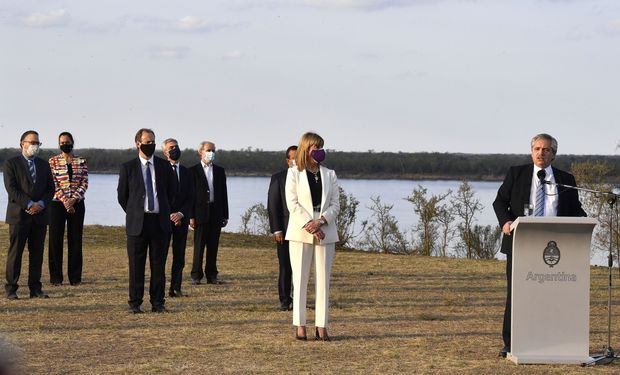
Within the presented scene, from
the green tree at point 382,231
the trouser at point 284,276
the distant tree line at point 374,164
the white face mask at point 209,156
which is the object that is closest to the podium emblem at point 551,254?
the trouser at point 284,276

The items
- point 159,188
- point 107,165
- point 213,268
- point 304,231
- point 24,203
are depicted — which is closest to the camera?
point 304,231

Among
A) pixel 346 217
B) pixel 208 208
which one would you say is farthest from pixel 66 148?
pixel 346 217

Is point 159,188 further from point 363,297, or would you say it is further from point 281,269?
point 363,297

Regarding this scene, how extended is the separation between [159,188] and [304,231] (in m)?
2.78

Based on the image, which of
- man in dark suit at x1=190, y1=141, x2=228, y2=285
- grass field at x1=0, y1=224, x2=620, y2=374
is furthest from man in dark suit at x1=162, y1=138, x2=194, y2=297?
man in dark suit at x1=190, y1=141, x2=228, y2=285

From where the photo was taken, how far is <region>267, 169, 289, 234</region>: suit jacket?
11.8 metres

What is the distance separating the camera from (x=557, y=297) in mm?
8359

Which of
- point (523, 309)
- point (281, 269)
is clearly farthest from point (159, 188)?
point (523, 309)

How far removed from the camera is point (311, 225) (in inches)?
375

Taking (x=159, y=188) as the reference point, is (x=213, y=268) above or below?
below

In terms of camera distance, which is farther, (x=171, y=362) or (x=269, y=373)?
(x=171, y=362)

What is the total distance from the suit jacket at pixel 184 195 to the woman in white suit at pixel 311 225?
150 inches

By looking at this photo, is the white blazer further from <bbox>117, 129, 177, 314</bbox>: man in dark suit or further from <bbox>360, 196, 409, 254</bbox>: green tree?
<bbox>360, 196, 409, 254</bbox>: green tree

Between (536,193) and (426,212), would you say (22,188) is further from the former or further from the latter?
(426,212)
